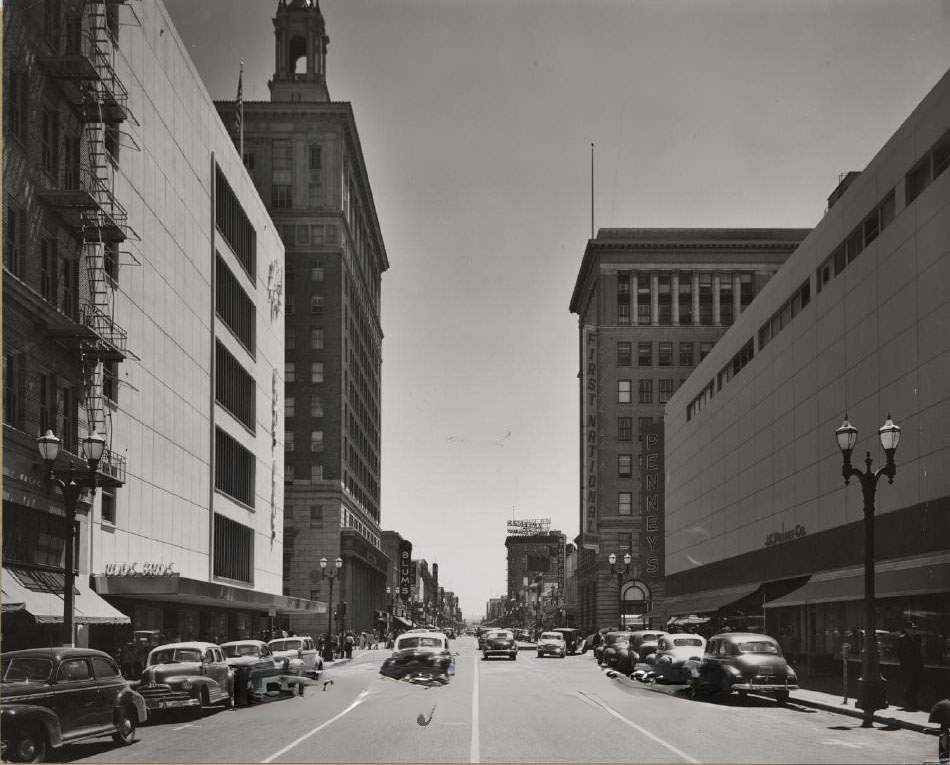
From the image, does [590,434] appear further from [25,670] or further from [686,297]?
[25,670]

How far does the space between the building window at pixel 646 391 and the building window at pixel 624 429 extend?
96.1 inches

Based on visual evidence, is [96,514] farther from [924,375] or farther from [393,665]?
[924,375]

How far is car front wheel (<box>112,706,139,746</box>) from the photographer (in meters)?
20.3

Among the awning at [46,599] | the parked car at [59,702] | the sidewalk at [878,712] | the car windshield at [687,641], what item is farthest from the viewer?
the car windshield at [687,641]

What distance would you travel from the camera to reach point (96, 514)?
39.2 metres

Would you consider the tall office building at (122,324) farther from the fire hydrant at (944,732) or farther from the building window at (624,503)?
the building window at (624,503)

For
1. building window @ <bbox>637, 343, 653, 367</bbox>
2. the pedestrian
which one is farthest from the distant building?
building window @ <bbox>637, 343, 653, 367</bbox>

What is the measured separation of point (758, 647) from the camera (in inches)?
1193

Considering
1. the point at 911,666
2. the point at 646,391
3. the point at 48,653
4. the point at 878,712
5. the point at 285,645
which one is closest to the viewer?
the point at 48,653

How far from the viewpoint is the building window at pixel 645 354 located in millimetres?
125000

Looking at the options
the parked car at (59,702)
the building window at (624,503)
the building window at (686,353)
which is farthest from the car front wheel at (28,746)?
the building window at (686,353)

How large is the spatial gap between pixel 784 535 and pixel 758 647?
70.7 feet

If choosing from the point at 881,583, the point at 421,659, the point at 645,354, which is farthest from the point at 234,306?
the point at 645,354

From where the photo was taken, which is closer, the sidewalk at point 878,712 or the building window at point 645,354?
Answer: the sidewalk at point 878,712
